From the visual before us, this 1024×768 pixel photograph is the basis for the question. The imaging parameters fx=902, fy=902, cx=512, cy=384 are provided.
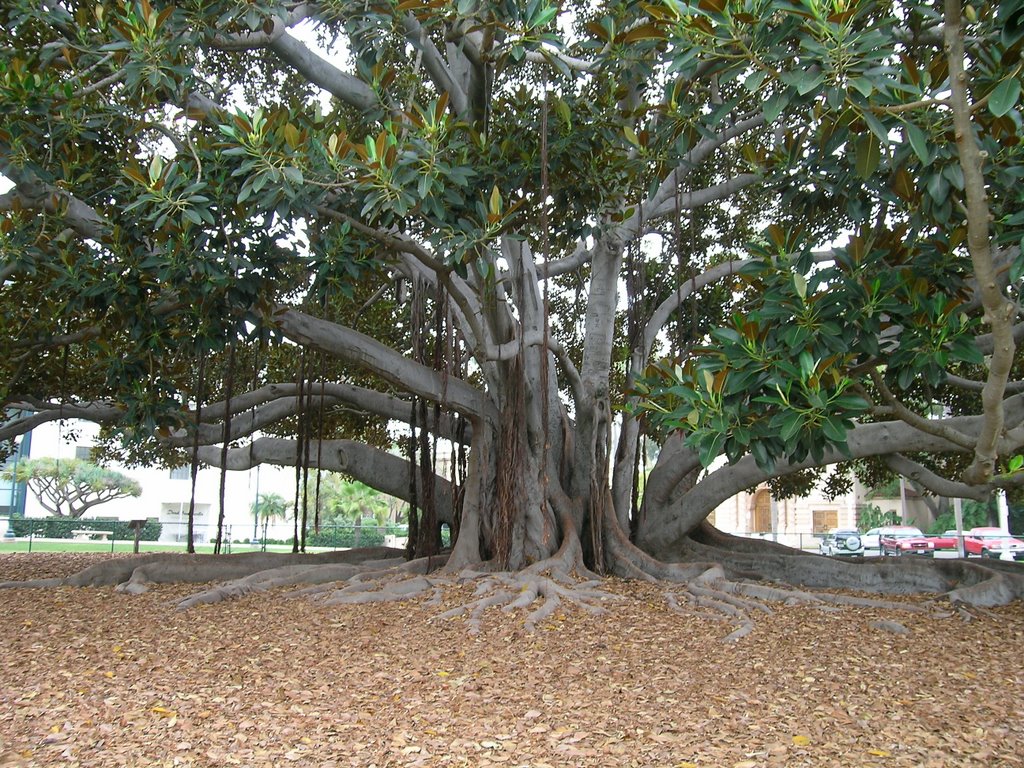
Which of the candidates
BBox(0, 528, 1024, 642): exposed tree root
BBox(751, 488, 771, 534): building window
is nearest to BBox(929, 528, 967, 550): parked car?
BBox(751, 488, 771, 534): building window

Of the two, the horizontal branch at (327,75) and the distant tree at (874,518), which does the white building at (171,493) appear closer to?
the distant tree at (874,518)

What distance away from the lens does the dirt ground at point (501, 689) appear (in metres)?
3.53

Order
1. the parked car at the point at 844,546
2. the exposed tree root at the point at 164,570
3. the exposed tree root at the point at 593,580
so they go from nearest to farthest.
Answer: the exposed tree root at the point at 593,580, the exposed tree root at the point at 164,570, the parked car at the point at 844,546

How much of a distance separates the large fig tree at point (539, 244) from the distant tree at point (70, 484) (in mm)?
28246

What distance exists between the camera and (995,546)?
20.3 m

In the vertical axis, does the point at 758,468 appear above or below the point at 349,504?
above

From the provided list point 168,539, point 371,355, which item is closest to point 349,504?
point 168,539

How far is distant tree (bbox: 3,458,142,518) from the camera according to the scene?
3484cm

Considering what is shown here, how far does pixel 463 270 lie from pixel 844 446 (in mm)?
2663

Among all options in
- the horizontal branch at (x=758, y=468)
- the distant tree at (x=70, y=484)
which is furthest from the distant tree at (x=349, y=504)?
the horizontal branch at (x=758, y=468)

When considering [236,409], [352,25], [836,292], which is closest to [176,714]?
[836,292]

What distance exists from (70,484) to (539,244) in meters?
33.5

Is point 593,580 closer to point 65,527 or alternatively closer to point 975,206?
point 975,206

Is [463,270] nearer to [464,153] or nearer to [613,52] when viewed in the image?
[464,153]
